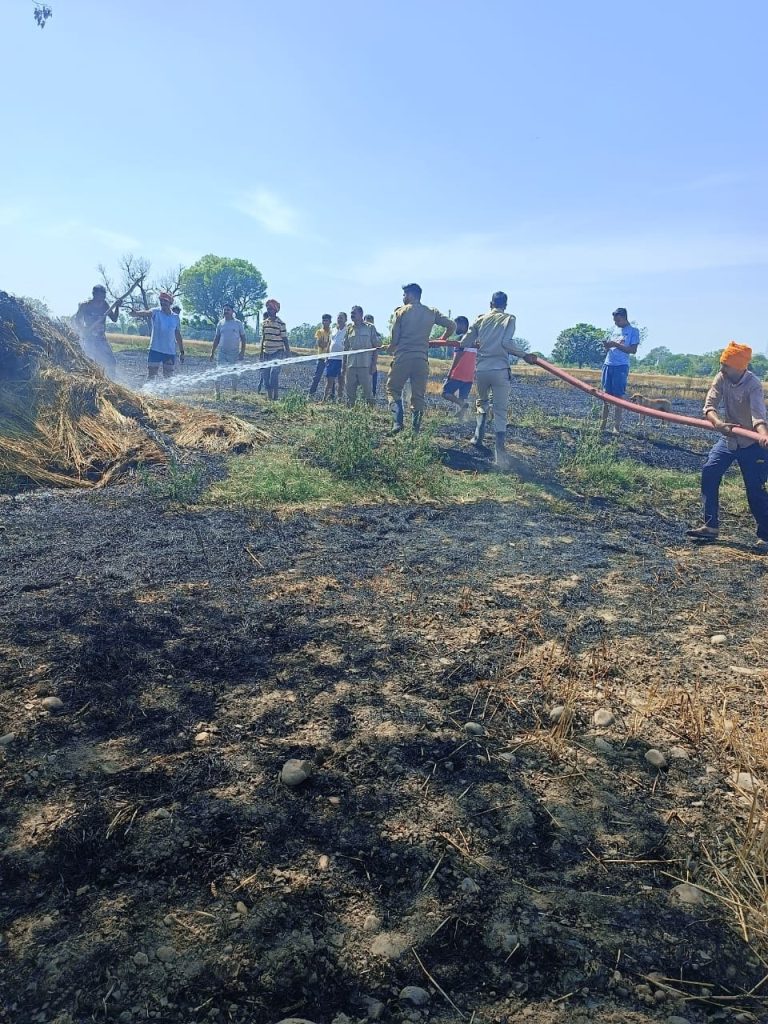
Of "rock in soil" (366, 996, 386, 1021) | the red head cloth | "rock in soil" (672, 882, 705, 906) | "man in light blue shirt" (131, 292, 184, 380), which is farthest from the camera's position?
"man in light blue shirt" (131, 292, 184, 380)

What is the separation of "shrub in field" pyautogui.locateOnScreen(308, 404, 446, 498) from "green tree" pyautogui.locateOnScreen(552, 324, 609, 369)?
5927cm

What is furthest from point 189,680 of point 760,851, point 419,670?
point 760,851

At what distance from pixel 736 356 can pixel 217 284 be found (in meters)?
75.0

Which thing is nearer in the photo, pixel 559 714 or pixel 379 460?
pixel 559 714

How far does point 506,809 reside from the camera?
2.19 metres

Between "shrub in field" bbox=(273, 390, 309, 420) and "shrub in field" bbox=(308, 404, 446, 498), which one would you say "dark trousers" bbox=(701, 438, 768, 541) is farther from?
"shrub in field" bbox=(273, 390, 309, 420)

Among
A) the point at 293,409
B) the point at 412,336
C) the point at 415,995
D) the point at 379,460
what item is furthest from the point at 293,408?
the point at 415,995

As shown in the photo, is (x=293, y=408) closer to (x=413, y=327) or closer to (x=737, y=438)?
(x=413, y=327)

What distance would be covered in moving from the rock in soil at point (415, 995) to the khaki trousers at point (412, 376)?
24.9 feet

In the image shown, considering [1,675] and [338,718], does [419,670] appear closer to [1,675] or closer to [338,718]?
[338,718]

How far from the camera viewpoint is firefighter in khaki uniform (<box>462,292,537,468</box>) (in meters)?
7.83

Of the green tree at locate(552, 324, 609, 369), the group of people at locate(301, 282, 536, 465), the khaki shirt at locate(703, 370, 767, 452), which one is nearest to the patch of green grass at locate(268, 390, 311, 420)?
the group of people at locate(301, 282, 536, 465)

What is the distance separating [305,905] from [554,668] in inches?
68.5

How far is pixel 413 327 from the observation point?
27.9ft
